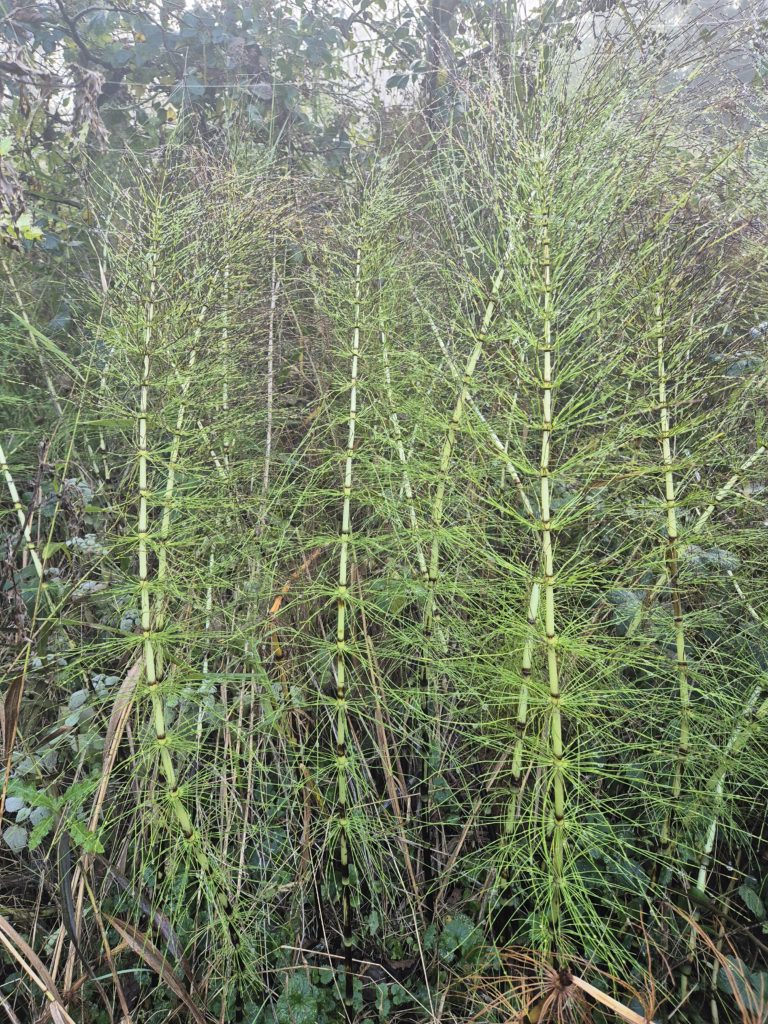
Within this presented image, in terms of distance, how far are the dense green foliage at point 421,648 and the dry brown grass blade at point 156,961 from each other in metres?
0.02

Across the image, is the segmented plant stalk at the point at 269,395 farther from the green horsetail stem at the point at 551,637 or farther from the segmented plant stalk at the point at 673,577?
the segmented plant stalk at the point at 673,577

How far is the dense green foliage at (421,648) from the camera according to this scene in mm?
1544

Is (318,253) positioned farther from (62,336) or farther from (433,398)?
(62,336)

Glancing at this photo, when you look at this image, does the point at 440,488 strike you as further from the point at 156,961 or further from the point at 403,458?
the point at 156,961

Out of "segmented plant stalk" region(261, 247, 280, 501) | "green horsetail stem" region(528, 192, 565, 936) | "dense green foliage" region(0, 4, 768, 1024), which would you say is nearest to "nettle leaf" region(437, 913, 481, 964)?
"dense green foliage" region(0, 4, 768, 1024)

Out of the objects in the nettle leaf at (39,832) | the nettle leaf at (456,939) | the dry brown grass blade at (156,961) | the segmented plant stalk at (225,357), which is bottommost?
the nettle leaf at (456,939)

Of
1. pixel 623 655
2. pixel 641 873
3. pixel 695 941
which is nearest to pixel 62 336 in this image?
pixel 623 655

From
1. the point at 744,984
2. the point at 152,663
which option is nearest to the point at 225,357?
the point at 152,663

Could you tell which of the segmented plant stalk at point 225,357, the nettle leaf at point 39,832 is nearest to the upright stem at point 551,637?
the segmented plant stalk at point 225,357

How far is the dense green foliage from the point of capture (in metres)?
1.54

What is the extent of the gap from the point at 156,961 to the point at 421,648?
0.93 m

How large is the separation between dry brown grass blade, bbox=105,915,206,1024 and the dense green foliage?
15 mm

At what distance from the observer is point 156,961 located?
59.4 inches

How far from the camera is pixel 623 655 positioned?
1.47 m
